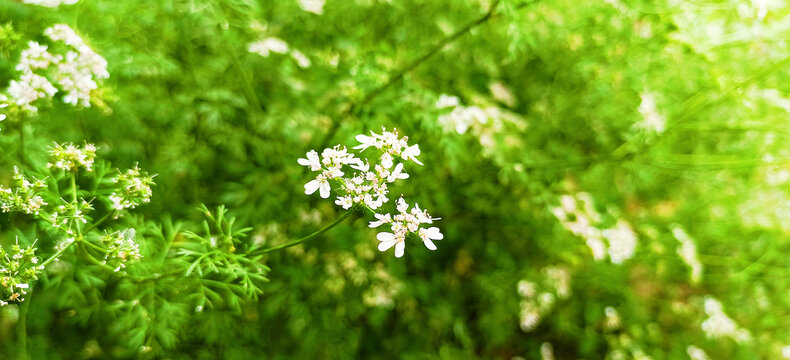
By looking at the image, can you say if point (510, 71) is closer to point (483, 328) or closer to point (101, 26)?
point (483, 328)

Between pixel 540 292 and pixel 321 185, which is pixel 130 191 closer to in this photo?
pixel 321 185

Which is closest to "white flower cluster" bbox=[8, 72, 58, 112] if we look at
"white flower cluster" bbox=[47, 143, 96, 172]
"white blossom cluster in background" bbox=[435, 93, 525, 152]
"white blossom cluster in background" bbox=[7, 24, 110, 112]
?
"white blossom cluster in background" bbox=[7, 24, 110, 112]

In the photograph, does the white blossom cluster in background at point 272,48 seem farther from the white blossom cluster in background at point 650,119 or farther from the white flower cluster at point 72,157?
the white blossom cluster in background at point 650,119

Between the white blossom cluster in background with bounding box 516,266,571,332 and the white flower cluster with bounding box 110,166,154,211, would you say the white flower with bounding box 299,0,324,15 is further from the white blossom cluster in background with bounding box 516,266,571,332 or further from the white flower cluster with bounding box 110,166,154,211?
the white blossom cluster in background with bounding box 516,266,571,332

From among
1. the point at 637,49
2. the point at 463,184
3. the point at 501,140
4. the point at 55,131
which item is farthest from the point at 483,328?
the point at 55,131

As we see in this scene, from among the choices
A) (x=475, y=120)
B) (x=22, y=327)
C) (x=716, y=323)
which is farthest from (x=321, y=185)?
(x=716, y=323)

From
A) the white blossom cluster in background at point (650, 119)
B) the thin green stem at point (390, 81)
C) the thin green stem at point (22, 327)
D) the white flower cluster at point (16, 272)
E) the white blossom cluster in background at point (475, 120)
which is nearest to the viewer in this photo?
the white flower cluster at point (16, 272)

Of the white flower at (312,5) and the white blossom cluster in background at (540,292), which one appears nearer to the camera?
the white flower at (312,5)

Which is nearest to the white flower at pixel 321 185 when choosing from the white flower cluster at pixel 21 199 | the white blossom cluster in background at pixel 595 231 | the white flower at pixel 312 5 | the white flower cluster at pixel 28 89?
the white flower cluster at pixel 21 199
